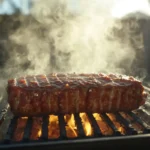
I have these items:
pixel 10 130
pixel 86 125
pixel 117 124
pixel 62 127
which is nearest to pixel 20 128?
pixel 10 130

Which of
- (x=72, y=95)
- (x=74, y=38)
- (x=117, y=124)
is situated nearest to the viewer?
(x=117, y=124)

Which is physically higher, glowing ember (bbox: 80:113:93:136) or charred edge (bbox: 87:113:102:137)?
charred edge (bbox: 87:113:102:137)

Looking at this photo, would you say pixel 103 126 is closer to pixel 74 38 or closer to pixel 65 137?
pixel 65 137

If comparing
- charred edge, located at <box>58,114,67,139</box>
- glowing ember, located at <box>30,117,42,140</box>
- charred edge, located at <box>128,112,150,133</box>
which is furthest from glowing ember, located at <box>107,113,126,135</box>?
glowing ember, located at <box>30,117,42,140</box>

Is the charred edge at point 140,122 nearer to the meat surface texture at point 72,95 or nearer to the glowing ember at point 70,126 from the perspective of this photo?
the meat surface texture at point 72,95

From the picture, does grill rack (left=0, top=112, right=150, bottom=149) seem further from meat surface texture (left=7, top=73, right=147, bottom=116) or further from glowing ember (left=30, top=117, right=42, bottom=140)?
meat surface texture (left=7, top=73, right=147, bottom=116)

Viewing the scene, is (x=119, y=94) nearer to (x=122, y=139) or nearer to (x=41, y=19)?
(x=122, y=139)

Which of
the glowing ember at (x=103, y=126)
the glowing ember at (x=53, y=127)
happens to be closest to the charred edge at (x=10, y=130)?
the glowing ember at (x=53, y=127)
